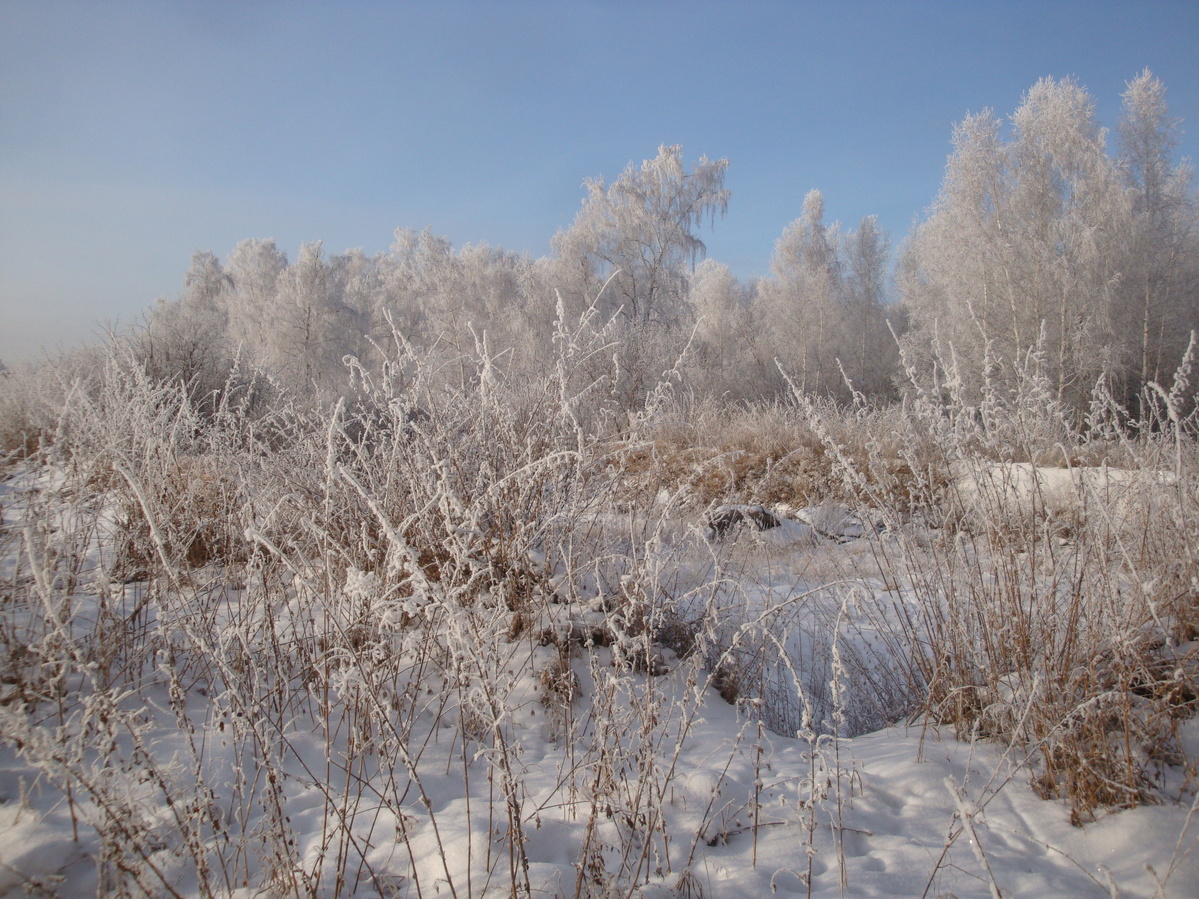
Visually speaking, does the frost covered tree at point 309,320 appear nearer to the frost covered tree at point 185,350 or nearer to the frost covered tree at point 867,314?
the frost covered tree at point 185,350

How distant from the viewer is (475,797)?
1.60m

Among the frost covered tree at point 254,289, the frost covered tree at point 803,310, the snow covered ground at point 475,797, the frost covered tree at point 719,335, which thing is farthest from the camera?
the frost covered tree at point 803,310

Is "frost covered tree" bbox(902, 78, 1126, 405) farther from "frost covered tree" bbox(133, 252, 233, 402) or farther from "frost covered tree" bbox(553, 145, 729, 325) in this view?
"frost covered tree" bbox(133, 252, 233, 402)

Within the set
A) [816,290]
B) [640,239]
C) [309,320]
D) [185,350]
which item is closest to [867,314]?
Result: [816,290]

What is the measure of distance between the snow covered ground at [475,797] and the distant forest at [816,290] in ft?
4.08

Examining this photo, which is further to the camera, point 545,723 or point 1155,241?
point 1155,241

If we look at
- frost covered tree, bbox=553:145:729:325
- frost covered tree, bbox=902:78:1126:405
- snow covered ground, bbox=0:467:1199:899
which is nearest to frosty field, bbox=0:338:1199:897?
snow covered ground, bbox=0:467:1199:899

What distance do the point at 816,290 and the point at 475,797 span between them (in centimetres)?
2406

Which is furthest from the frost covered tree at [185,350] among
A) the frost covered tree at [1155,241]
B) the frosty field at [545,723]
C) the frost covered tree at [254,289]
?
the frost covered tree at [1155,241]

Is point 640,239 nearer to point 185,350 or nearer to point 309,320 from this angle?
point 309,320

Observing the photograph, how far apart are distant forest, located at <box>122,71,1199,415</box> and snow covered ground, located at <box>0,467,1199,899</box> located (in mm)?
1244

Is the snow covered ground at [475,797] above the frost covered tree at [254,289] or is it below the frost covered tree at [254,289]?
below

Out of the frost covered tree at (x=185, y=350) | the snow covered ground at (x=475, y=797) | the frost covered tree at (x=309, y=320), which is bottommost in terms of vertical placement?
the snow covered ground at (x=475, y=797)

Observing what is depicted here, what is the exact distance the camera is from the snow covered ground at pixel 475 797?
1151 mm
